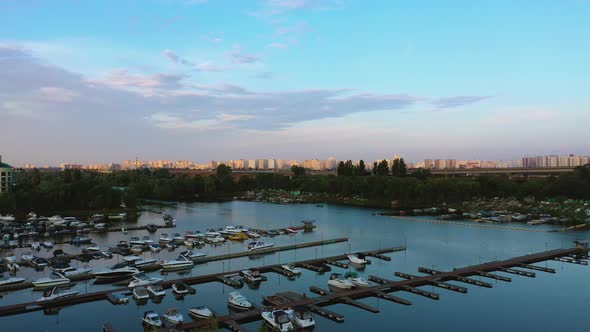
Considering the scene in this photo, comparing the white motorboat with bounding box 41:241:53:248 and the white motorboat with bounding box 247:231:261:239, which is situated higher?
the white motorboat with bounding box 41:241:53:248

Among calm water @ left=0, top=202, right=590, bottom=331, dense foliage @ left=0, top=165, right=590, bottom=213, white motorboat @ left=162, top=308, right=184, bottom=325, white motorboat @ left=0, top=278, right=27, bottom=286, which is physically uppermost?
dense foliage @ left=0, top=165, right=590, bottom=213

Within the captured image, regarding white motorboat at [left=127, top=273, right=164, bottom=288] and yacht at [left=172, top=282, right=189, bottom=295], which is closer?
yacht at [left=172, top=282, right=189, bottom=295]

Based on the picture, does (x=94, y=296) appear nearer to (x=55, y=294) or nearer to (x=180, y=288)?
(x=55, y=294)

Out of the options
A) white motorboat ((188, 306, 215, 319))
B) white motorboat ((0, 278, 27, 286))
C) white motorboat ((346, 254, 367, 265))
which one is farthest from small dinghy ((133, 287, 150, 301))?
white motorboat ((346, 254, 367, 265))

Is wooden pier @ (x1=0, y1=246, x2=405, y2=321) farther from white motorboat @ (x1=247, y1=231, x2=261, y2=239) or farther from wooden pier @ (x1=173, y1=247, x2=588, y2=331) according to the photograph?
white motorboat @ (x1=247, y1=231, x2=261, y2=239)

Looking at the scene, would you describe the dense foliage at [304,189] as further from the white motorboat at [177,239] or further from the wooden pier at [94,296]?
the wooden pier at [94,296]

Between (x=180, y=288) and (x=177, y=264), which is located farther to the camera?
(x=177, y=264)

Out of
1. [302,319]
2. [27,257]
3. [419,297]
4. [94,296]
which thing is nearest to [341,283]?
[419,297]
